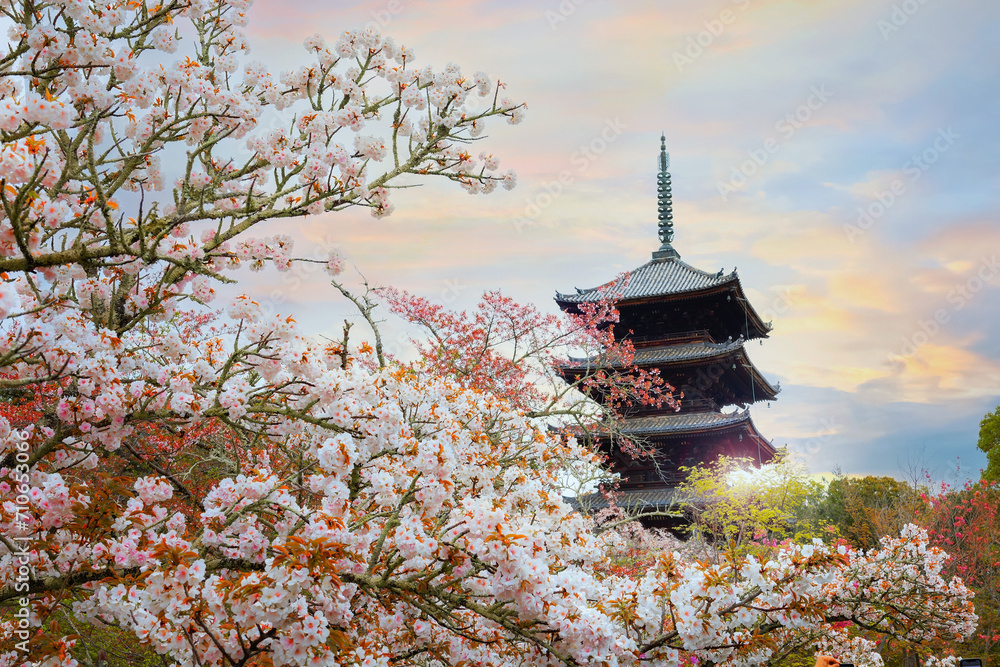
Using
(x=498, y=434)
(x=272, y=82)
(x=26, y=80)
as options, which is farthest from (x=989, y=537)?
(x=26, y=80)

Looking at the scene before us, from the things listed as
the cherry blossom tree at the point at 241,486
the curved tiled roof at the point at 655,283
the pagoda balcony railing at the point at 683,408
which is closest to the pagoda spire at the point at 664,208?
the curved tiled roof at the point at 655,283

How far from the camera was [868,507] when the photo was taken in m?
25.0

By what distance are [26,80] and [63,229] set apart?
0.80 m

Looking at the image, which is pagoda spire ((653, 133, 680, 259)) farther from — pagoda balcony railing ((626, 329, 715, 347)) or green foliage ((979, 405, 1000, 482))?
green foliage ((979, 405, 1000, 482))

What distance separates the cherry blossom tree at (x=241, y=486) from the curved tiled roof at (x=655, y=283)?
51.7ft

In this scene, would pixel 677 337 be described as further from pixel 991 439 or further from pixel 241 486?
pixel 991 439

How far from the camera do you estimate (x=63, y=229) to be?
3959mm

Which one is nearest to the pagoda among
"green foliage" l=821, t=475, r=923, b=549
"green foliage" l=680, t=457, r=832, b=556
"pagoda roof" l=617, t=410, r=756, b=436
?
"pagoda roof" l=617, t=410, r=756, b=436

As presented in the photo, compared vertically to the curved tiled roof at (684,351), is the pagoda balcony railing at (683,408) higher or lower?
lower

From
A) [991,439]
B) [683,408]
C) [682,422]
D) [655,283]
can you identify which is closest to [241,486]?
[682,422]

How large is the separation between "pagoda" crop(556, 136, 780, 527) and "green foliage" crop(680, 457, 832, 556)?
2.67 feet

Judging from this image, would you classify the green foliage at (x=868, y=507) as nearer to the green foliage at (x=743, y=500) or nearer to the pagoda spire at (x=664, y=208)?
the green foliage at (x=743, y=500)

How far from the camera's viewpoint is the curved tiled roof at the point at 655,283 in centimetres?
2061

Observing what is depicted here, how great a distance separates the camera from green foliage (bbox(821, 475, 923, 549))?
20.1 metres
